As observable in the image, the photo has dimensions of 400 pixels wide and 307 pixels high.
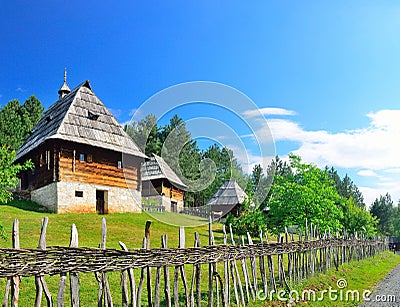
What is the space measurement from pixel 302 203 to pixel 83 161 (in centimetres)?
1316

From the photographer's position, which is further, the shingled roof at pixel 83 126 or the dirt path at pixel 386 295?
the shingled roof at pixel 83 126

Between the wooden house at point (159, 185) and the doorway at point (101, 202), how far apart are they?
1022 cm

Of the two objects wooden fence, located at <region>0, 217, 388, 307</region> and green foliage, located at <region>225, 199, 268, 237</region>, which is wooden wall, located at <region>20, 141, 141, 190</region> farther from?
wooden fence, located at <region>0, 217, 388, 307</region>

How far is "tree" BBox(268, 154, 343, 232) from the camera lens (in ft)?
70.9

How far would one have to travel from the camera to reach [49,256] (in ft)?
18.0

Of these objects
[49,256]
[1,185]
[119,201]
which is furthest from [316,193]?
[49,256]

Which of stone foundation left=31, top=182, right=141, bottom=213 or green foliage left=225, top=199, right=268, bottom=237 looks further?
stone foundation left=31, top=182, right=141, bottom=213

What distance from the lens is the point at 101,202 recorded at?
90.2 feet

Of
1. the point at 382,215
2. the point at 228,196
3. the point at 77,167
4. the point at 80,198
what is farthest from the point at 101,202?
the point at 382,215

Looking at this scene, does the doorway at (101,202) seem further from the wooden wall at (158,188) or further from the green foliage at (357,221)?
the green foliage at (357,221)

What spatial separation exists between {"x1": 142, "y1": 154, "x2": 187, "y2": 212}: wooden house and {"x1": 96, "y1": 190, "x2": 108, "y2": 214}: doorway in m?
10.2

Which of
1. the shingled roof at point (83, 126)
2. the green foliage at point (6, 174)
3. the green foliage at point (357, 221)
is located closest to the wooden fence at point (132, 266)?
the green foliage at point (6, 174)

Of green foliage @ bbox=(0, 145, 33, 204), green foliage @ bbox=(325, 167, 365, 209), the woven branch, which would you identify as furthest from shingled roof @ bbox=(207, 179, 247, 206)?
green foliage @ bbox=(325, 167, 365, 209)

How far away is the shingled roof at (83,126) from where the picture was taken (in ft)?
87.2
